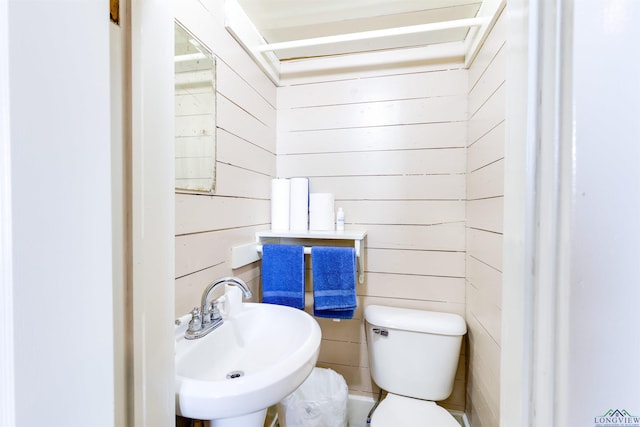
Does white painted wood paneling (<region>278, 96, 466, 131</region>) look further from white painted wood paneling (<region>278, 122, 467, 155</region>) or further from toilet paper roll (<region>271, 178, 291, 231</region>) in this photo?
toilet paper roll (<region>271, 178, 291, 231</region>)

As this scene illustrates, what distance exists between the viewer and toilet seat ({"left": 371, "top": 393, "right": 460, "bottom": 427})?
3.70 feet

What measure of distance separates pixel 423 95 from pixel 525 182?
126 cm

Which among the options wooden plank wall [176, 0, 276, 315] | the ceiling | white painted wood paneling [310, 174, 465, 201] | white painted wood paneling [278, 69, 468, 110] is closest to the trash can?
wooden plank wall [176, 0, 276, 315]

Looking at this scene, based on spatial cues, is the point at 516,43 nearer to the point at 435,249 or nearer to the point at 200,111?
the point at 200,111

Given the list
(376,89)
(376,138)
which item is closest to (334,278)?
(376,138)

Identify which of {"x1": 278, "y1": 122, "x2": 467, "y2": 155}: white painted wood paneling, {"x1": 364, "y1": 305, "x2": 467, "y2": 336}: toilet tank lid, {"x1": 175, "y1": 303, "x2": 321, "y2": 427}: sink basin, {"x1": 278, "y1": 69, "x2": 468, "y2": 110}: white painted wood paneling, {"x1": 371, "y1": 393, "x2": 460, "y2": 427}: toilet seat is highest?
{"x1": 278, "y1": 69, "x2": 468, "y2": 110}: white painted wood paneling

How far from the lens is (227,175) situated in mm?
1103

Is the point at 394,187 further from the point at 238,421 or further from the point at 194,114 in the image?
the point at 238,421

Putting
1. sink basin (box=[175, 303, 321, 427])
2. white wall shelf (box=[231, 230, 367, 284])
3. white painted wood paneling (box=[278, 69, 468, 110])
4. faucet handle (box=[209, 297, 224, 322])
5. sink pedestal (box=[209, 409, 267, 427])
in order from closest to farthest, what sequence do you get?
sink basin (box=[175, 303, 321, 427])
sink pedestal (box=[209, 409, 267, 427])
faucet handle (box=[209, 297, 224, 322])
white wall shelf (box=[231, 230, 367, 284])
white painted wood paneling (box=[278, 69, 468, 110])

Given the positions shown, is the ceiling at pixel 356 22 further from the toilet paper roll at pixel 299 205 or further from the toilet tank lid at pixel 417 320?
the toilet tank lid at pixel 417 320

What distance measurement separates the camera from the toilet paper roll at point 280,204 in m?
1.45

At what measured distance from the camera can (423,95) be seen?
1422 mm

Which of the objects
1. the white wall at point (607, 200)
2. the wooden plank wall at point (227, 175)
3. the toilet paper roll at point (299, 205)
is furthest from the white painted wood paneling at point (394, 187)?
the white wall at point (607, 200)

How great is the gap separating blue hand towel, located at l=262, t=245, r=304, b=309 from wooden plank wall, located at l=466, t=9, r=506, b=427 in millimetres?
763
